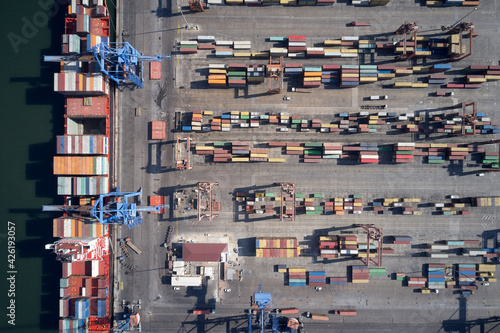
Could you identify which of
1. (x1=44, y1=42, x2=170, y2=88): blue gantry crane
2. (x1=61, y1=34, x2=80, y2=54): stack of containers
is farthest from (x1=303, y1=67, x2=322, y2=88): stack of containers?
(x1=61, y1=34, x2=80, y2=54): stack of containers

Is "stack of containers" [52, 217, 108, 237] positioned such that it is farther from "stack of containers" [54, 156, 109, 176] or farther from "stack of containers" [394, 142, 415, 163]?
"stack of containers" [394, 142, 415, 163]

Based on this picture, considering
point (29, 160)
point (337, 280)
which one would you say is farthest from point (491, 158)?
point (29, 160)

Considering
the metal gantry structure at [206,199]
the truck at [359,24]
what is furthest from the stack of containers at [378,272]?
the truck at [359,24]

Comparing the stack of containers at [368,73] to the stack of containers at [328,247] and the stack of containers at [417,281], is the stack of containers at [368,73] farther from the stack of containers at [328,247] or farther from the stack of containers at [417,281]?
the stack of containers at [417,281]

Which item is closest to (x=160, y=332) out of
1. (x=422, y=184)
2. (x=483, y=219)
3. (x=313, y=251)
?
(x=313, y=251)

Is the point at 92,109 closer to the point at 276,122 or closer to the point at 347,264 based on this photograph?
the point at 276,122
